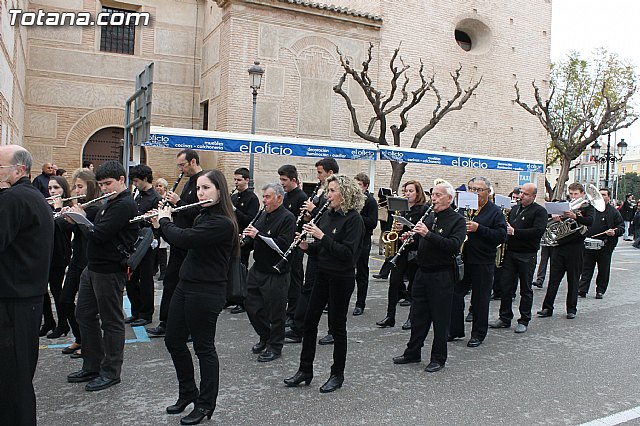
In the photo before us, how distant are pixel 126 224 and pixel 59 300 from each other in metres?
1.85

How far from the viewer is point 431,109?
22.6m

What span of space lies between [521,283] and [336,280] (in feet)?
12.5

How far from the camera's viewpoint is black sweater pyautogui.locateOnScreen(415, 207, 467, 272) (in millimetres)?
5781

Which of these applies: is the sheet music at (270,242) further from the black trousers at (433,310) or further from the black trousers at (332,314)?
the black trousers at (433,310)

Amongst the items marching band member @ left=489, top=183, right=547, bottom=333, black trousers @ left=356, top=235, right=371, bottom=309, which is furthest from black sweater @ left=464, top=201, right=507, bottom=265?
black trousers @ left=356, top=235, right=371, bottom=309

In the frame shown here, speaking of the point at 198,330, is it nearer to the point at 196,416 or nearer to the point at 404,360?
the point at 196,416

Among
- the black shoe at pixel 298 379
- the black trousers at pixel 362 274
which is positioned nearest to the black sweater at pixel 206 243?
the black shoe at pixel 298 379

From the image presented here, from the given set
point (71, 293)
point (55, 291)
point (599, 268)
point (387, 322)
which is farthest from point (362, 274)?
point (599, 268)

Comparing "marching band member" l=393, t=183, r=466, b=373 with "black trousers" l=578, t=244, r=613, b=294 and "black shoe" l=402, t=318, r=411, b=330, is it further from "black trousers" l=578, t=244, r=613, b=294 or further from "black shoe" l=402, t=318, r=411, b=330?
"black trousers" l=578, t=244, r=613, b=294

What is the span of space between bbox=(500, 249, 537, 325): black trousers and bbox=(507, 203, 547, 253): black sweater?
102 mm

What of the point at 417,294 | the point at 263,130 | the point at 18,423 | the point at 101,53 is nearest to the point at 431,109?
the point at 263,130

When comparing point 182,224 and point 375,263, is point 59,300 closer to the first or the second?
point 182,224

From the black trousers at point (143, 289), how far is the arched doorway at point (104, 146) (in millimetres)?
12798

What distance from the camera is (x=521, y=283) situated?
25.7 feet
